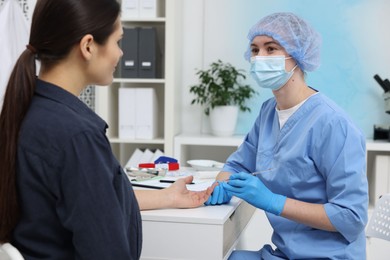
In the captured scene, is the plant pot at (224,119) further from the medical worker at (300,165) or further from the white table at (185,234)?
the white table at (185,234)

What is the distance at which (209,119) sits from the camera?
3227 mm

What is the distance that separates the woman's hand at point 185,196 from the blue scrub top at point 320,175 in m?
0.22

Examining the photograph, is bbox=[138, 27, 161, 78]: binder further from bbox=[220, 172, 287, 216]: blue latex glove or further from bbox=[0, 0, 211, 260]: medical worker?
bbox=[0, 0, 211, 260]: medical worker

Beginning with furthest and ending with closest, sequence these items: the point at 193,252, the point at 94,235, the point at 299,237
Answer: the point at 299,237
the point at 193,252
the point at 94,235

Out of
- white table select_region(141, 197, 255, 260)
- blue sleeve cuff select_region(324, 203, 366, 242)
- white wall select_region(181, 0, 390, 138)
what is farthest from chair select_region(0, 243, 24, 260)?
white wall select_region(181, 0, 390, 138)

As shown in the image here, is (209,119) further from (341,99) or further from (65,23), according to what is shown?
(65,23)

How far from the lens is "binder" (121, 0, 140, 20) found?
2.96 metres

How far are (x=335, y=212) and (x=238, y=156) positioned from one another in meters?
0.53

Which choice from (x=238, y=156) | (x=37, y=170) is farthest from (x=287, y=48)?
(x=37, y=170)

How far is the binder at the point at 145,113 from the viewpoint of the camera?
2976mm

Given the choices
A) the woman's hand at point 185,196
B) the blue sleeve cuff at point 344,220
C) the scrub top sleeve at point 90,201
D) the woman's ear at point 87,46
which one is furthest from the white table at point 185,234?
the woman's ear at point 87,46

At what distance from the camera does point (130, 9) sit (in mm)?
2963

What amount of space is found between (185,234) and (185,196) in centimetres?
15

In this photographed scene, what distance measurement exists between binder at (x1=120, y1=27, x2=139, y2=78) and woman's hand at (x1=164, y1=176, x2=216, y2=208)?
158 cm
